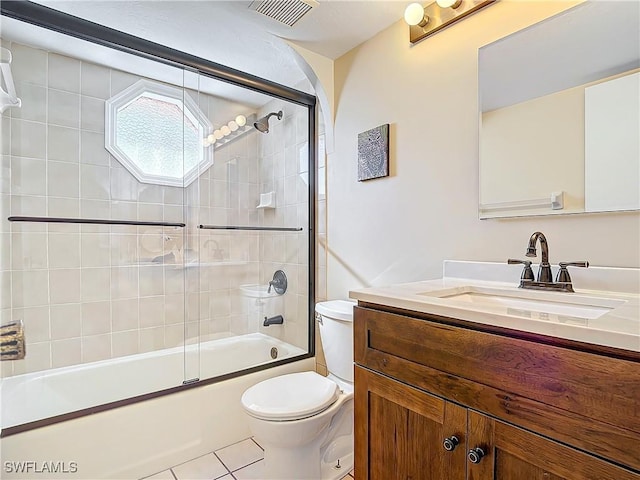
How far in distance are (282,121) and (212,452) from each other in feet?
6.65

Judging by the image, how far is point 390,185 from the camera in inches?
69.5

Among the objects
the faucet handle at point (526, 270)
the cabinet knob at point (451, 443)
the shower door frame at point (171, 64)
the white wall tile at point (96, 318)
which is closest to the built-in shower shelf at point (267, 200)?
the shower door frame at point (171, 64)

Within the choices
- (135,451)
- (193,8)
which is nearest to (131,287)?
(135,451)

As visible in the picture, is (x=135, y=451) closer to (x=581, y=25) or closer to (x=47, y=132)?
(x=47, y=132)

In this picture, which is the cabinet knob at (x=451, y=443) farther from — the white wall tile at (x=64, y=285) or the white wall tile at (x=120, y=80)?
the white wall tile at (x=120, y=80)

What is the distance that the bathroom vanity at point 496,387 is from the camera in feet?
2.11

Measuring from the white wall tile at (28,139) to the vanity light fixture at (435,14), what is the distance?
6.53 feet

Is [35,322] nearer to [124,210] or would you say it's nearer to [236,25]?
[124,210]

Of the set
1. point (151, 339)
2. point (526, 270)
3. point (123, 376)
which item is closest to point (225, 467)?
point (123, 376)

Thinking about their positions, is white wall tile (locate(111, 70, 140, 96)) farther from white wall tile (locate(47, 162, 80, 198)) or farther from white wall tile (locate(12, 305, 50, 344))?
white wall tile (locate(12, 305, 50, 344))

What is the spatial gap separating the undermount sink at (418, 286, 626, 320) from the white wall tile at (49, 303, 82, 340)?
203 cm

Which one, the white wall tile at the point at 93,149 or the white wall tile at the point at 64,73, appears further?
the white wall tile at the point at 93,149

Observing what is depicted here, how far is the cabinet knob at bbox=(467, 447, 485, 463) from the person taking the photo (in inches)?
31.6

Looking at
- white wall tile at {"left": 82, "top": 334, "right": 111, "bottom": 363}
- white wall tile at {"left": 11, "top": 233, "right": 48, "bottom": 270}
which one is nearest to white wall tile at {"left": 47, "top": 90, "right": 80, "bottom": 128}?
white wall tile at {"left": 11, "top": 233, "right": 48, "bottom": 270}
